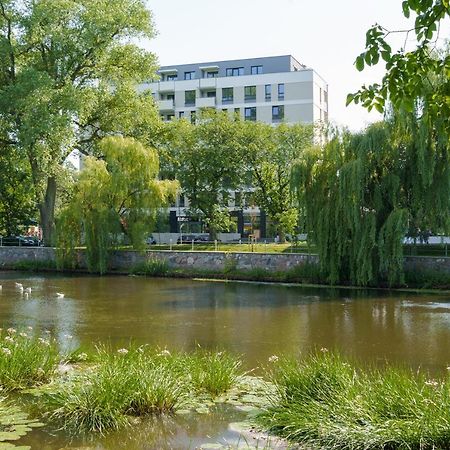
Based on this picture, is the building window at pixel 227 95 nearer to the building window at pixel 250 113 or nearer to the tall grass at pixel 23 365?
the building window at pixel 250 113

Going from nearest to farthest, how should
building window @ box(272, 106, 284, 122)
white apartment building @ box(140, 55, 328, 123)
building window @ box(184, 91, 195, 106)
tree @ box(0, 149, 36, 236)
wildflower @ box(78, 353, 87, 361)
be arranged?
wildflower @ box(78, 353, 87, 361)
tree @ box(0, 149, 36, 236)
white apartment building @ box(140, 55, 328, 123)
building window @ box(272, 106, 284, 122)
building window @ box(184, 91, 195, 106)

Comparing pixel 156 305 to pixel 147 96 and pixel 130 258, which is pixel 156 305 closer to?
pixel 130 258

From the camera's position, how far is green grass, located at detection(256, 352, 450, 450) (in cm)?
527

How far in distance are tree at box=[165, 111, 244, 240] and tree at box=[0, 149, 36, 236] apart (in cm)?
1008

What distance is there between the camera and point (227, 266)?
30.1 meters

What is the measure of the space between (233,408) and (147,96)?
108 ft

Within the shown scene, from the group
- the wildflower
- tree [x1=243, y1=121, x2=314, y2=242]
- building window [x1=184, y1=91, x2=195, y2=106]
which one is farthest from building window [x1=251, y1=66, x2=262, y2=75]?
the wildflower

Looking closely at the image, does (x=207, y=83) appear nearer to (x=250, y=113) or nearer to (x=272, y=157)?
(x=250, y=113)

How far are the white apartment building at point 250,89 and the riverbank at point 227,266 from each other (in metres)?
29.7

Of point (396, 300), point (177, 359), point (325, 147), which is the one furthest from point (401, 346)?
point (325, 147)

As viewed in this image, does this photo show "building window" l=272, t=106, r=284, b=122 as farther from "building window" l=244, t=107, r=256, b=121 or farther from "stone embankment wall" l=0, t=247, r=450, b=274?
"stone embankment wall" l=0, t=247, r=450, b=274

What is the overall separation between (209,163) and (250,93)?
2397 centimetres

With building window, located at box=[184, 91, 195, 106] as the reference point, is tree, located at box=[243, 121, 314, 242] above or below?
below

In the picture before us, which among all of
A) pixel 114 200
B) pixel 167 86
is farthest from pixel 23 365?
pixel 167 86
